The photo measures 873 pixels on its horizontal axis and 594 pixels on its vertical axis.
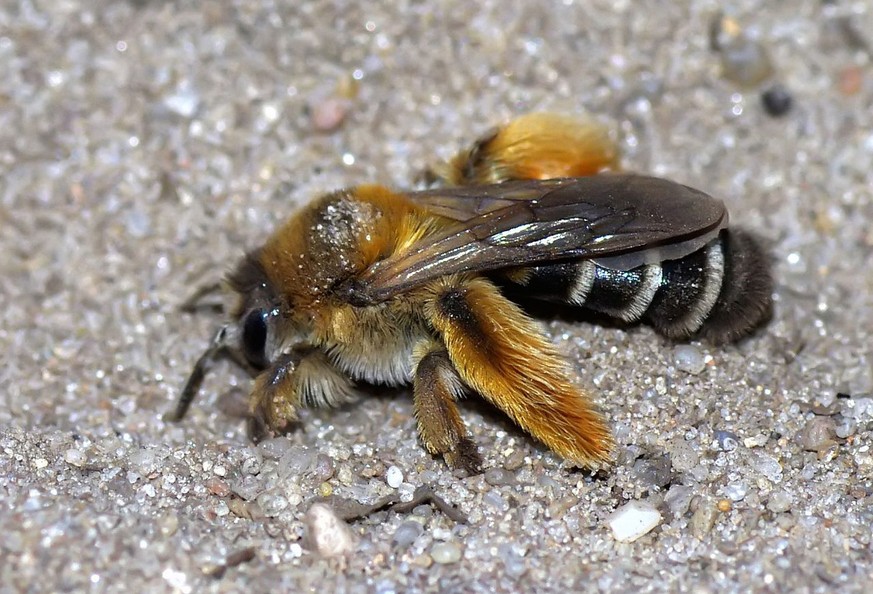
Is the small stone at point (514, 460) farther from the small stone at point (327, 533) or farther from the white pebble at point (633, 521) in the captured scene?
the small stone at point (327, 533)

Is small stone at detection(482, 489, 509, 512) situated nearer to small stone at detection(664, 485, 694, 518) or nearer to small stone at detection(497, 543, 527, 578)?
small stone at detection(497, 543, 527, 578)

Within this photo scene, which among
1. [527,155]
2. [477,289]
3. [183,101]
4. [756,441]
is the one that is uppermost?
[527,155]

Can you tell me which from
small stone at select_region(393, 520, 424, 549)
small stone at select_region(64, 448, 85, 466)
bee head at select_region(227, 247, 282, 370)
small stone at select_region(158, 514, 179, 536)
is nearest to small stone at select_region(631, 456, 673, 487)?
small stone at select_region(393, 520, 424, 549)

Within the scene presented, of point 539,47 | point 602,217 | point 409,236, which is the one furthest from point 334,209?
point 539,47

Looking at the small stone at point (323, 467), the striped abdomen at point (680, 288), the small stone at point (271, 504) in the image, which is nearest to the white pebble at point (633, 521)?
the striped abdomen at point (680, 288)

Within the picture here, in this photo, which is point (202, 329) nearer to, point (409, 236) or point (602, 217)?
point (409, 236)

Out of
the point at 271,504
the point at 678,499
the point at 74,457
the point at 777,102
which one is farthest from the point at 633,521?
the point at 777,102

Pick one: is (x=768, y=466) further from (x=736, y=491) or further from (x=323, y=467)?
(x=323, y=467)

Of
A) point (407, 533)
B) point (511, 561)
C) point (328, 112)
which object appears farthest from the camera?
point (328, 112)
